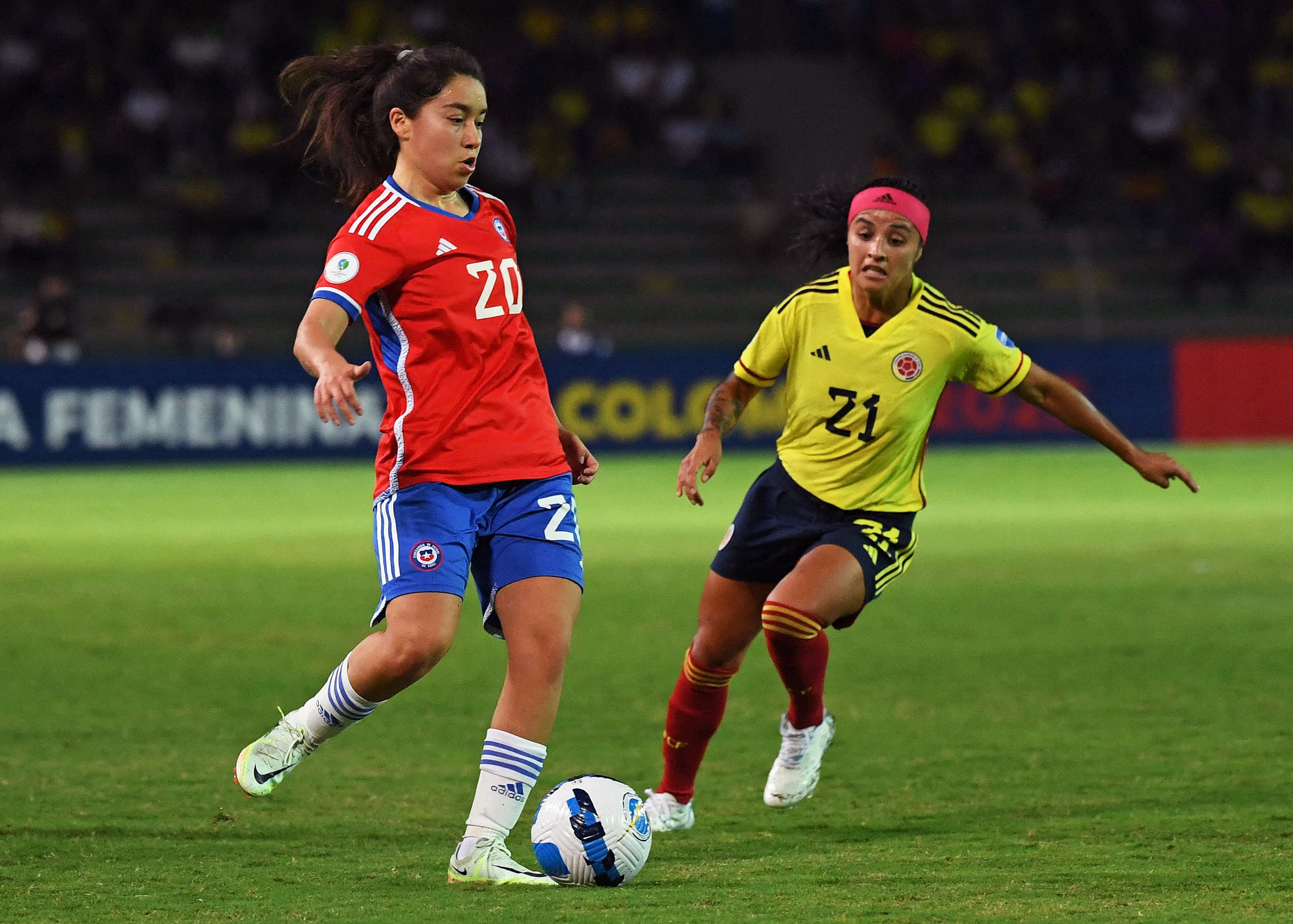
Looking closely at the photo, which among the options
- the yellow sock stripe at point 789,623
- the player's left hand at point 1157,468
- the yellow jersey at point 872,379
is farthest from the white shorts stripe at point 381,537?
the player's left hand at point 1157,468

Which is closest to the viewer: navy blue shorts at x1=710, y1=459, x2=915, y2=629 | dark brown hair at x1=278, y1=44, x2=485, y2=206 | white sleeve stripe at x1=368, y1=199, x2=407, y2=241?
white sleeve stripe at x1=368, y1=199, x2=407, y2=241

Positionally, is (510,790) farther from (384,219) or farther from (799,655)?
(384,219)

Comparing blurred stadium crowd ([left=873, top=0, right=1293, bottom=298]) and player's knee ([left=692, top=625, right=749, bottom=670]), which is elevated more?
blurred stadium crowd ([left=873, top=0, right=1293, bottom=298])

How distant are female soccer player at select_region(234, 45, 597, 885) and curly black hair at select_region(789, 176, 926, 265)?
1563mm

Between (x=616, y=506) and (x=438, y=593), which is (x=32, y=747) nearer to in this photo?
(x=438, y=593)

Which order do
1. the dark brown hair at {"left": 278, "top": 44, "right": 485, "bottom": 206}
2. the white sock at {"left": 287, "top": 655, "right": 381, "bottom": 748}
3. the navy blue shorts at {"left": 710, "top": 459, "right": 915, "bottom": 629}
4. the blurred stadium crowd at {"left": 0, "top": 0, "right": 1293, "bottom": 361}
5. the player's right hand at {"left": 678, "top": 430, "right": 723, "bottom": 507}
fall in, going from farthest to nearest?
1. the blurred stadium crowd at {"left": 0, "top": 0, "right": 1293, "bottom": 361}
2. the navy blue shorts at {"left": 710, "top": 459, "right": 915, "bottom": 629}
3. the player's right hand at {"left": 678, "top": 430, "right": 723, "bottom": 507}
4. the dark brown hair at {"left": 278, "top": 44, "right": 485, "bottom": 206}
5. the white sock at {"left": 287, "top": 655, "right": 381, "bottom": 748}

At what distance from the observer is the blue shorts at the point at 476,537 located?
4.75 m

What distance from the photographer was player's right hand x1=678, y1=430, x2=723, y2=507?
5.52 metres

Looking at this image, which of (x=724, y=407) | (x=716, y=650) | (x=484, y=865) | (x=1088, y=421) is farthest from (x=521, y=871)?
(x=1088, y=421)

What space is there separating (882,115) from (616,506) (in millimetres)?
14963

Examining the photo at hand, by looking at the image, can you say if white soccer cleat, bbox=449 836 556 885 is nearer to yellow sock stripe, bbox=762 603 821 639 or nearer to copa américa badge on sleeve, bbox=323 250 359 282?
yellow sock stripe, bbox=762 603 821 639

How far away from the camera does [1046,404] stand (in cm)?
582

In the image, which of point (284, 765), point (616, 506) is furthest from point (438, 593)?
point (616, 506)

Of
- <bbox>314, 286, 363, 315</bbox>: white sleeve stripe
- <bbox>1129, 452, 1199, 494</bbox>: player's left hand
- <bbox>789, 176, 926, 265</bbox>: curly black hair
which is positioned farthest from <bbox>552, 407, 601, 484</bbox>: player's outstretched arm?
<bbox>1129, 452, 1199, 494</bbox>: player's left hand
